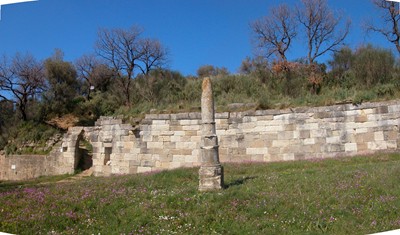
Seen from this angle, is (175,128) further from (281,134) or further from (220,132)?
(281,134)

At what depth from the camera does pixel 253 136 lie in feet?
43.1

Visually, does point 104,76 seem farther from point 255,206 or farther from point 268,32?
point 255,206

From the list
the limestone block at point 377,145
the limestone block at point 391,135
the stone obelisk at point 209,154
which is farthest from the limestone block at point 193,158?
the limestone block at point 391,135

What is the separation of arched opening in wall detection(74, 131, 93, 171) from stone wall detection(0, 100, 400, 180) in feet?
5.88

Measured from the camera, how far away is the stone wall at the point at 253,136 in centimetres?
1203

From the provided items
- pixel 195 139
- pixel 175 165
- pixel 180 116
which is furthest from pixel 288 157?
pixel 180 116

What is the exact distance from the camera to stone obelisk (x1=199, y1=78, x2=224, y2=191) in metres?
7.88

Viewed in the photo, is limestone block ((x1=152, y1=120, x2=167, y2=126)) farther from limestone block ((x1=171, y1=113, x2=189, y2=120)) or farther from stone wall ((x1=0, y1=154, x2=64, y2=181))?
stone wall ((x1=0, y1=154, x2=64, y2=181))

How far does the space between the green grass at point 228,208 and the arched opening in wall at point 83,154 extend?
8.15 m

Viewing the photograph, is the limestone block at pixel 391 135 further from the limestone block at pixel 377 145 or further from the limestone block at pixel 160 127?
the limestone block at pixel 160 127

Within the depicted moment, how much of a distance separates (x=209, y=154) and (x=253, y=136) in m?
5.38

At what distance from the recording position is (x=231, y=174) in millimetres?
10617

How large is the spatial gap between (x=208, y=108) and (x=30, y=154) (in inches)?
564

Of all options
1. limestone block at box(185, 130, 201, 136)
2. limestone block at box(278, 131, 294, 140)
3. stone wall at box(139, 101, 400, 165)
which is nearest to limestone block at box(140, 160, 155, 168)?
stone wall at box(139, 101, 400, 165)
